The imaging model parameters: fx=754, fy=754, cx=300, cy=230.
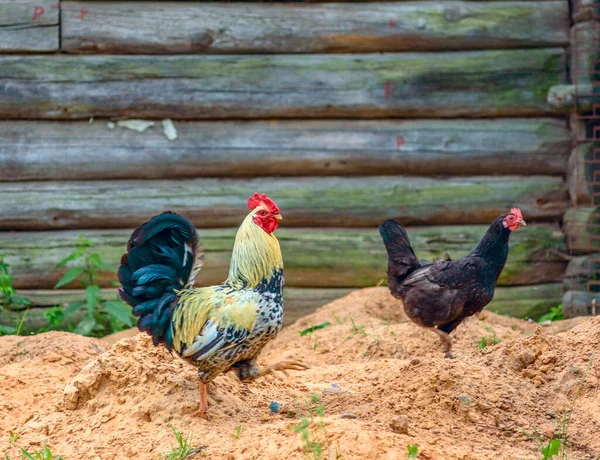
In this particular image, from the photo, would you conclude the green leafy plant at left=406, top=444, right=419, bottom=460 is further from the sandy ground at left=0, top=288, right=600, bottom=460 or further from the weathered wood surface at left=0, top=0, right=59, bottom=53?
the weathered wood surface at left=0, top=0, right=59, bottom=53

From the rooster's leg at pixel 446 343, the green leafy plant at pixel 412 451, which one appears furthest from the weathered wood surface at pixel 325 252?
the green leafy plant at pixel 412 451

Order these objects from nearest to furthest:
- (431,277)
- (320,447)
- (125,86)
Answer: (320,447), (431,277), (125,86)

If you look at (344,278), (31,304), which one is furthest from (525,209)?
(31,304)

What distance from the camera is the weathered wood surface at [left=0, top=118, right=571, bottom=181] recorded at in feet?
23.8

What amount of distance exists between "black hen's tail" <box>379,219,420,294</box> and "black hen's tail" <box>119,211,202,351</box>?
1790mm

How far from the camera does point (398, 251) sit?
5.88 m

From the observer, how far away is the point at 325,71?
24.0ft

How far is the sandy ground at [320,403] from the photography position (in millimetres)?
3717

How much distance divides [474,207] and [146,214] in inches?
127

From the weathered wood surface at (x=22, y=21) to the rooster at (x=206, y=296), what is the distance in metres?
3.61

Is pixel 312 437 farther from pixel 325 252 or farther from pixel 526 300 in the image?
pixel 526 300

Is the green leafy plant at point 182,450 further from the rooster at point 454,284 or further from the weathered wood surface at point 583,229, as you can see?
the weathered wood surface at point 583,229

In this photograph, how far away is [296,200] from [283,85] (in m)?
1.12

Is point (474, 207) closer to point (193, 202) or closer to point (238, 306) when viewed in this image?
point (193, 202)
